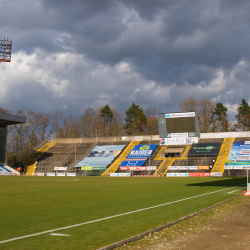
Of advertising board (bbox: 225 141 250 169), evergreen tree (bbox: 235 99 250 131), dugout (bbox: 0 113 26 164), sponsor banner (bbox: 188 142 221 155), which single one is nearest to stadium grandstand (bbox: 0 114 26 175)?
dugout (bbox: 0 113 26 164)

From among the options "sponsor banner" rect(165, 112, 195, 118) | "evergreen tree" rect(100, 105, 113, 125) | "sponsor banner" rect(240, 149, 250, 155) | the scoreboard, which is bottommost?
"sponsor banner" rect(240, 149, 250, 155)

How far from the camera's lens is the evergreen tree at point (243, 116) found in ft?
275

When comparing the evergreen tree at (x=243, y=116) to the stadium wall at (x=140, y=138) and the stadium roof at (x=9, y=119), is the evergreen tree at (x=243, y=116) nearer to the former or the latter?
the stadium wall at (x=140, y=138)

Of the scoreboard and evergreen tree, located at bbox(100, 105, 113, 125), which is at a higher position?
evergreen tree, located at bbox(100, 105, 113, 125)

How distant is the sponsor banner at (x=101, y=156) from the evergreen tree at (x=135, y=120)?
21.6 meters

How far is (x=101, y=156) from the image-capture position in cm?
6600

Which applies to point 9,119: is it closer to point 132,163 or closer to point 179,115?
point 132,163

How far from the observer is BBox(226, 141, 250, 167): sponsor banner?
51.9 meters

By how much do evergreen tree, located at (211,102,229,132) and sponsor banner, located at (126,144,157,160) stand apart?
25532mm

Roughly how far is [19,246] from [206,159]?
175 ft

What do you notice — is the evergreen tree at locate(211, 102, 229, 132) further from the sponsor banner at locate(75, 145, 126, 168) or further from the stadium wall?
the sponsor banner at locate(75, 145, 126, 168)

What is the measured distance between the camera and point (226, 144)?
6041cm

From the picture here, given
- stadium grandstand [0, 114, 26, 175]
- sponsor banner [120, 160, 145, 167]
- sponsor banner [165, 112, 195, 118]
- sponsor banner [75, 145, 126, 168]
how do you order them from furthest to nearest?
sponsor banner [75, 145, 126, 168], sponsor banner [165, 112, 195, 118], sponsor banner [120, 160, 145, 167], stadium grandstand [0, 114, 26, 175]

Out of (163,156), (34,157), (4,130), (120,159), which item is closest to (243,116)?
(163,156)
